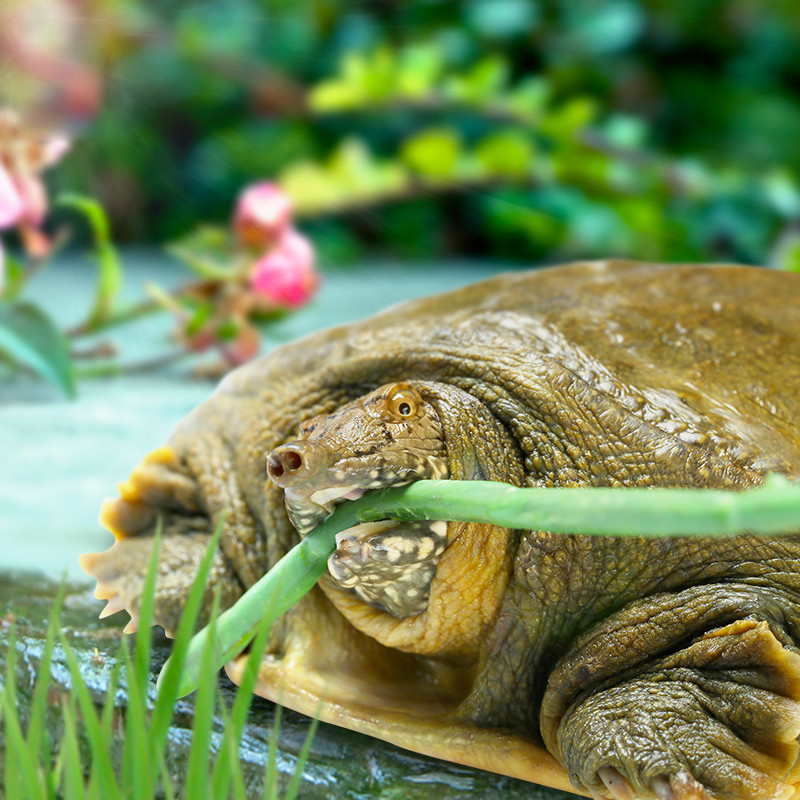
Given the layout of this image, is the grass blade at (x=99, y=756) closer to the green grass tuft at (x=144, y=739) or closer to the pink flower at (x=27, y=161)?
the green grass tuft at (x=144, y=739)

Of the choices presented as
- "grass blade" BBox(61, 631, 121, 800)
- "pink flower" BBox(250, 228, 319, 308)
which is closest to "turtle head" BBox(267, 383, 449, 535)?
"grass blade" BBox(61, 631, 121, 800)

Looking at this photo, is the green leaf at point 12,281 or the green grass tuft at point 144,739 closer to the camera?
the green grass tuft at point 144,739

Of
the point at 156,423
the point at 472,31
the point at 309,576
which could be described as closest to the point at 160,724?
the point at 309,576

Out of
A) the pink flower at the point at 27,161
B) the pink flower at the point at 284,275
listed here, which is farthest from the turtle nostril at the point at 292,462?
the pink flower at the point at 284,275

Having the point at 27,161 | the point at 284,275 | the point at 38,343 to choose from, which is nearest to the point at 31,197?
the point at 27,161

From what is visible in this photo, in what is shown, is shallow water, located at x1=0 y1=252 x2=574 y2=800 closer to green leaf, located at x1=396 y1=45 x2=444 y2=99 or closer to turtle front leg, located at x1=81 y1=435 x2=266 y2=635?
turtle front leg, located at x1=81 y1=435 x2=266 y2=635

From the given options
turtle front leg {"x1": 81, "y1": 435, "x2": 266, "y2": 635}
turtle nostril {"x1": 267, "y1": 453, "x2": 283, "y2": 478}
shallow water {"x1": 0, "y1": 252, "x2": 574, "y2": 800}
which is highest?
turtle nostril {"x1": 267, "y1": 453, "x2": 283, "y2": 478}
